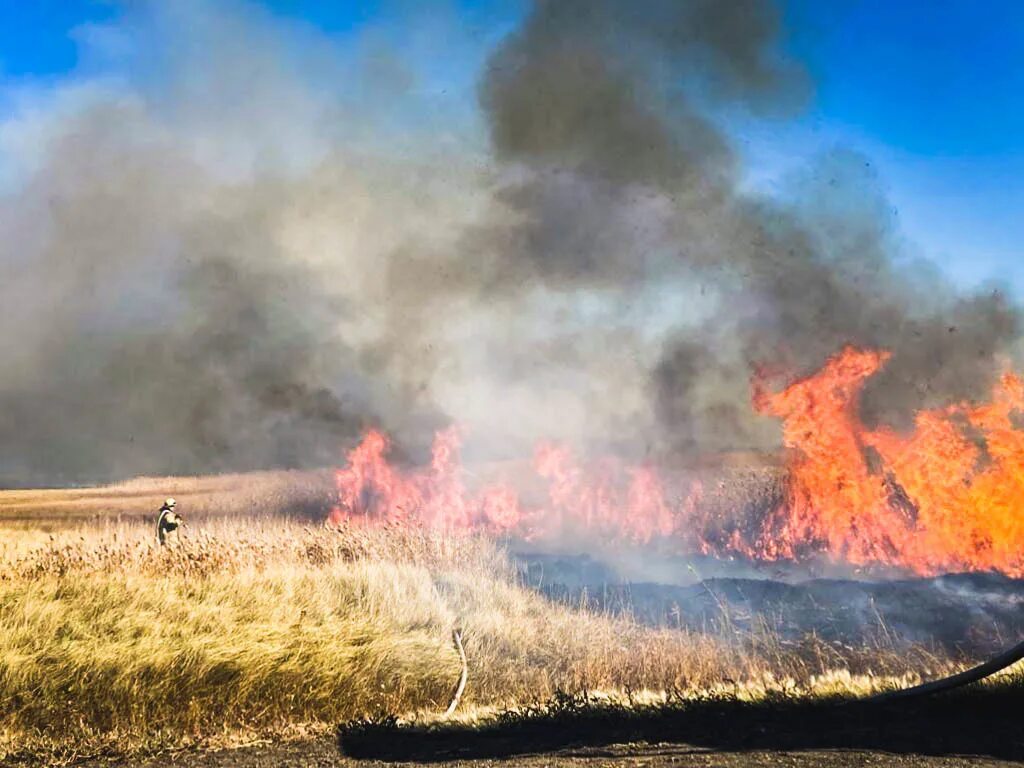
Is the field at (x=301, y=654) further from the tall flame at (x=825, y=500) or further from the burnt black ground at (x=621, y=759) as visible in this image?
the tall flame at (x=825, y=500)

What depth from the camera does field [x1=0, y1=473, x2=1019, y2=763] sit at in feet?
27.6

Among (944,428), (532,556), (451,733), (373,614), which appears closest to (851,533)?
(944,428)

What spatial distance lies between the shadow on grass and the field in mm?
175

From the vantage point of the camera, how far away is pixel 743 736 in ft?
24.2

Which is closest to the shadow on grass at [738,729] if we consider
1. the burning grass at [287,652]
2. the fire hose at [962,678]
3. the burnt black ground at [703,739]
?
the burnt black ground at [703,739]

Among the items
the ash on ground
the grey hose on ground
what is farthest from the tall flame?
the grey hose on ground

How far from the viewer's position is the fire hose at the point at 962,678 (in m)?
6.87

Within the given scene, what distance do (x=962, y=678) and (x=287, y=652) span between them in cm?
803

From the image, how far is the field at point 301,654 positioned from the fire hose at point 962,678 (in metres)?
0.75

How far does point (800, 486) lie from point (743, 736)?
623 inches

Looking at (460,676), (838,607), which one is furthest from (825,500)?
(460,676)

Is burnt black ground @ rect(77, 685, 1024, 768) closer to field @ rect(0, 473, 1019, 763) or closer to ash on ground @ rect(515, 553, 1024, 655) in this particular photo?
field @ rect(0, 473, 1019, 763)

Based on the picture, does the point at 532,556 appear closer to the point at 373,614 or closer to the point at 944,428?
the point at 373,614

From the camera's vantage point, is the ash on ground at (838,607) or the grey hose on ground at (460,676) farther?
the ash on ground at (838,607)
